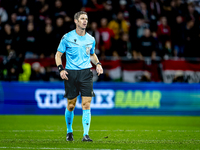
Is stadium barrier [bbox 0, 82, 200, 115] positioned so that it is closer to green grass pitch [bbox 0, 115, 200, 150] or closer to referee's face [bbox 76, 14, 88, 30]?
green grass pitch [bbox 0, 115, 200, 150]

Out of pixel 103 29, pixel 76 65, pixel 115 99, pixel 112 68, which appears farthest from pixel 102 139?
pixel 103 29

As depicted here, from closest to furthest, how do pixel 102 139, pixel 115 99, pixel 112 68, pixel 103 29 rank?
pixel 102 139
pixel 115 99
pixel 112 68
pixel 103 29

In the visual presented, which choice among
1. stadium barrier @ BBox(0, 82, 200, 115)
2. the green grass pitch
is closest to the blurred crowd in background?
stadium barrier @ BBox(0, 82, 200, 115)

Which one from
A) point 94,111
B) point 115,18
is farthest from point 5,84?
point 115,18

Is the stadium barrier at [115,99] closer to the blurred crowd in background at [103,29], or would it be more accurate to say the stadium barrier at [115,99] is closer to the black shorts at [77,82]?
the blurred crowd in background at [103,29]

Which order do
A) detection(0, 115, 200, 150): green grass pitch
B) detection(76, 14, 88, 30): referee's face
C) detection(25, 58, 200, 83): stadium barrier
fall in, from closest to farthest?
detection(0, 115, 200, 150): green grass pitch → detection(76, 14, 88, 30): referee's face → detection(25, 58, 200, 83): stadium barrier

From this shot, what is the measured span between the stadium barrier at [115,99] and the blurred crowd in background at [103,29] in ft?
2.22

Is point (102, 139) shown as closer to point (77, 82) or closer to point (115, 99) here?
point (77, 82)

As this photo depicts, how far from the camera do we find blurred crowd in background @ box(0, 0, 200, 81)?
15.7 metres

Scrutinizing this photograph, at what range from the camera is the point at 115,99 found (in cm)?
1491

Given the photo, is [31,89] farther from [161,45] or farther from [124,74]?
[161,45]

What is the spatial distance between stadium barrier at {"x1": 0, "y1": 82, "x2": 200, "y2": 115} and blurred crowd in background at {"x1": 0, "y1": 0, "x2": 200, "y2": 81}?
0.68 meters

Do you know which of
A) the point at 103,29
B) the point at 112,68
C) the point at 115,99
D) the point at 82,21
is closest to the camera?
the point at 82,21

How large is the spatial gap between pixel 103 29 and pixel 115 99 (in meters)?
3.23
